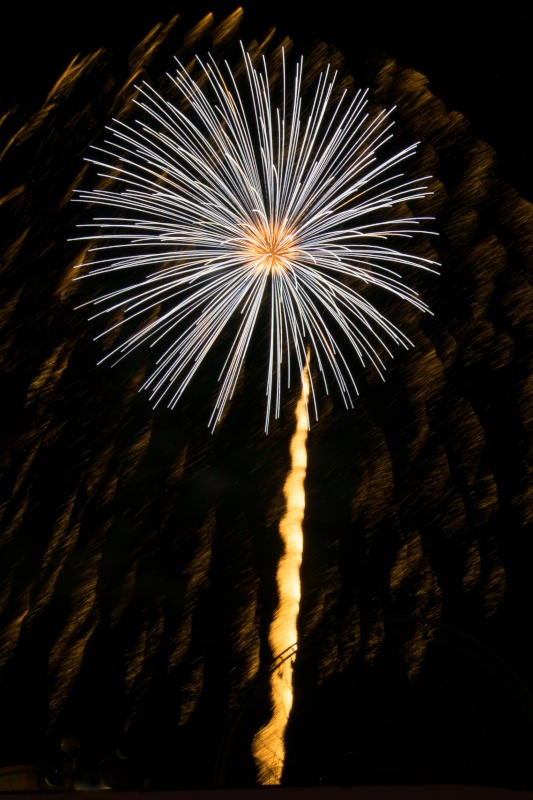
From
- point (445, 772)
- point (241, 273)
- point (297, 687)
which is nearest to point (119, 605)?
point (297, 687)

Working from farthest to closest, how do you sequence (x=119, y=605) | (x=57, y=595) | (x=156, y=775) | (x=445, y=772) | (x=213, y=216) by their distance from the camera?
(x=156, y=775) → (x=57, y=595) → (x=119, y=605) → (x=445, y=772) → (x=213, y=216)

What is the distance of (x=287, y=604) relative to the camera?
13719 mm

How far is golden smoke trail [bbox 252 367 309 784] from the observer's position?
13516 mm

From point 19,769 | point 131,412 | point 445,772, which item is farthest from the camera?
point 445,772

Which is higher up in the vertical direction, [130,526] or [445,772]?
[130,526]

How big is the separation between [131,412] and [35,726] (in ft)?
43.1

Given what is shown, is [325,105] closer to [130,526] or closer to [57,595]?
[130,526]

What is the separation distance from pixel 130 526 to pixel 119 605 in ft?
11.6

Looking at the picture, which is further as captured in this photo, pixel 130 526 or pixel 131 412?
pixel 130 526

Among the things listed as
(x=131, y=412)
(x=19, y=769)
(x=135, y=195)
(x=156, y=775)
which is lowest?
(x=19, y=769)

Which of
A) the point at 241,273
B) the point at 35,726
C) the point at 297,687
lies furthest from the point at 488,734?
the point at 35,726

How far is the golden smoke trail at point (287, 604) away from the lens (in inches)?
532

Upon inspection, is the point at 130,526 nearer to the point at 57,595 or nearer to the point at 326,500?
the point at 326,500

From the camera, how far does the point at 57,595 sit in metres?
22.0
